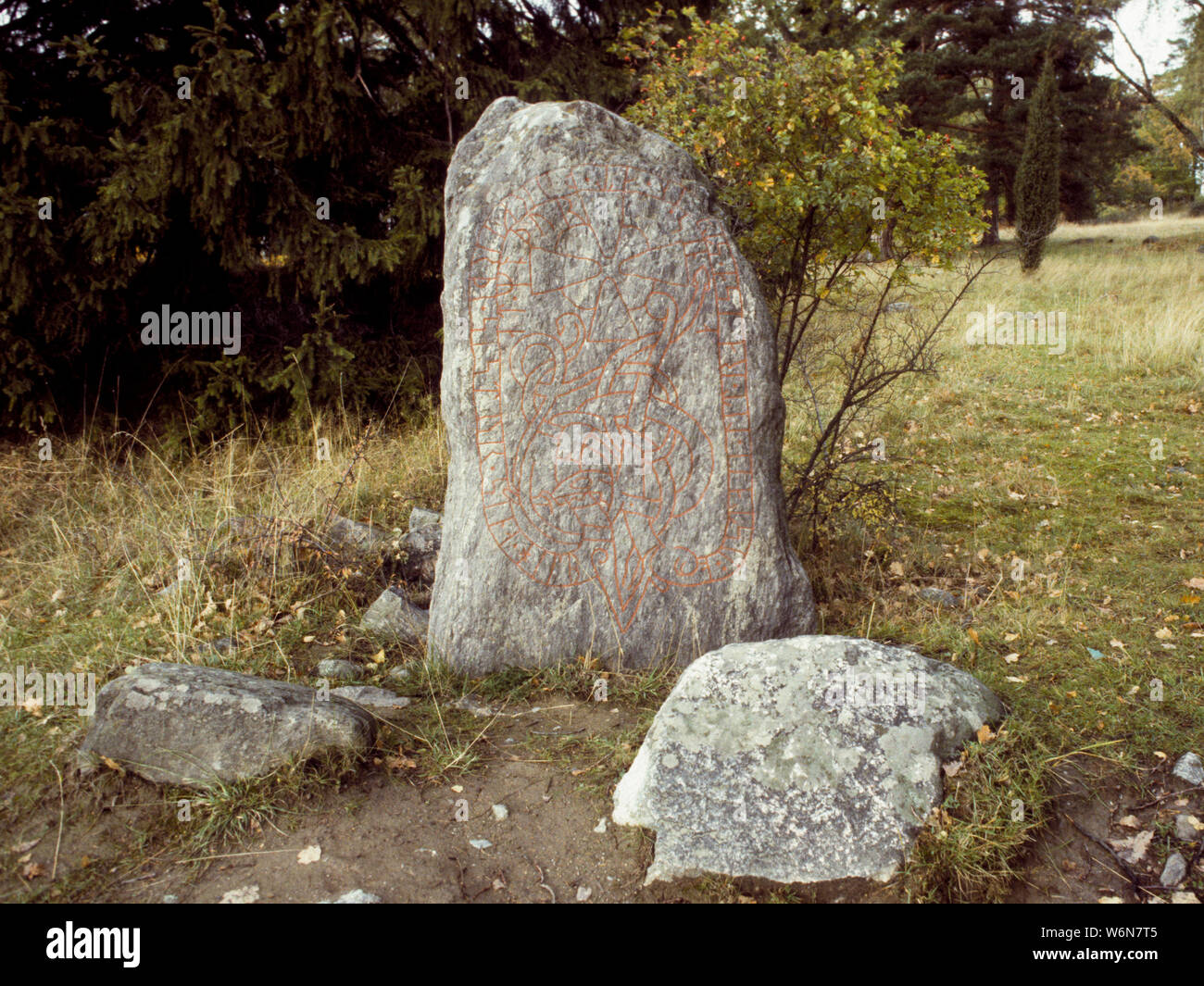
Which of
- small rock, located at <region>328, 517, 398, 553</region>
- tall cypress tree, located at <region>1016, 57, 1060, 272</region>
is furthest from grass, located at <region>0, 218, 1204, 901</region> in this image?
tall cypress tree, located at <region>1016, 57, 1060, 272</region>

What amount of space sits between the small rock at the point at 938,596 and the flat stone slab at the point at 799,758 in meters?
1.37

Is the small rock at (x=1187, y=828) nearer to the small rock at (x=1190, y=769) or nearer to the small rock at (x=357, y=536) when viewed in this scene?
the small rock at (x=1190, y=769)

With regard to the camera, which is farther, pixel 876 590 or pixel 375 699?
pixel 876 590

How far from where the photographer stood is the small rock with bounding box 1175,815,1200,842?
3.09m

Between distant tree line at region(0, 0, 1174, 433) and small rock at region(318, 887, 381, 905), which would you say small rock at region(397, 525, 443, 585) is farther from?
small rock at region(318, 887, 381, 905)

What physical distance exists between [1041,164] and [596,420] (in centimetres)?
1514

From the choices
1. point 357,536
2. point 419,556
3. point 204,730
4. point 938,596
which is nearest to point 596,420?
point 419,556

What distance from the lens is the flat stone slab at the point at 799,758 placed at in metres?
2.92

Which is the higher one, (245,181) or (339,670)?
(245,181)

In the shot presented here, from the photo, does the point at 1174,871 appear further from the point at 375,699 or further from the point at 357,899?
the point at 375,699

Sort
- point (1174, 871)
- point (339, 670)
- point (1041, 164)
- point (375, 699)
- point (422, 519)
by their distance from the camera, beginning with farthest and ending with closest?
point (1041, 164)
point (422, 519)
point (339, 670)
point (375, 699)
point (1174, 871)

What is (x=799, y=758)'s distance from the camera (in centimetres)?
316

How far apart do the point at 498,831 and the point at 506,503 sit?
61.4 inches

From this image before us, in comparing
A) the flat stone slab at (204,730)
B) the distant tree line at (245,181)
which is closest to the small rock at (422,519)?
the distant tree line at (245,181)
